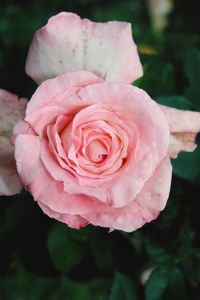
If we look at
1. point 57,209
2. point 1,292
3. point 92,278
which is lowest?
point 1,292

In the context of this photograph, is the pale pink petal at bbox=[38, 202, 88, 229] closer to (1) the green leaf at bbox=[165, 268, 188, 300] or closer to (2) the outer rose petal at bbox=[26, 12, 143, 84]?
(2) the outer rose petal at bbox=[26, 12, 143, 84]

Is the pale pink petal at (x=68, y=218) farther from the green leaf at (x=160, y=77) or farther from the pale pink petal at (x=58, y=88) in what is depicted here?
the green leaf at (x=160, y=77)

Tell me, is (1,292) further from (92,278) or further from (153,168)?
(153,168)

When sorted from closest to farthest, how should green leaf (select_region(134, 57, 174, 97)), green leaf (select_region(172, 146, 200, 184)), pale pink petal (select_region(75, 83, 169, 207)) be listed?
1. pale pink petal (select_region(75, 83, 169, 207))
2. green leaf (select_region(172, 146, 200, 184))
3. green leaf (select_region(134, 57, 174, 97))

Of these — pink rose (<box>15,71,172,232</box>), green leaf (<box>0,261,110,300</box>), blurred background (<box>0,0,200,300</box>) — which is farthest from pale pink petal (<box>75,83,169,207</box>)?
green leaf (<box>0,261,110,300</box>)

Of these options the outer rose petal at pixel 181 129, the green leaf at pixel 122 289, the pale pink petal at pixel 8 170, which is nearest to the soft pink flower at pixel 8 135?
the pale pink petal at pixel 8 170

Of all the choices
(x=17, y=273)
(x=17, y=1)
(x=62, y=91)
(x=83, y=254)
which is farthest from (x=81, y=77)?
(x=17, y=1)
